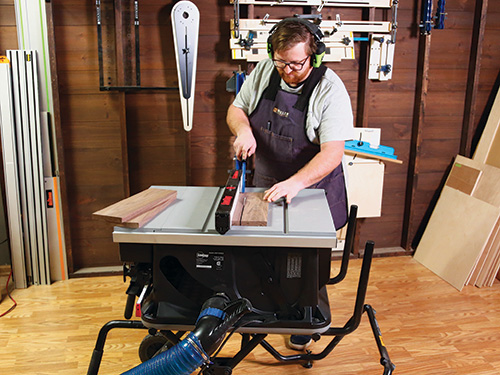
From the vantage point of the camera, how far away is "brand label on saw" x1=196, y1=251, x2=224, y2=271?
1356mm

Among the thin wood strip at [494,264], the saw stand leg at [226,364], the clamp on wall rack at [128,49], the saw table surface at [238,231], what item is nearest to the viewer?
the saw table surface at [238,231]

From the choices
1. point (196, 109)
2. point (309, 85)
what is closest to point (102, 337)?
point (309, 85)

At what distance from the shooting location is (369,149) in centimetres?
316

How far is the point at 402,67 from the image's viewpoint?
3314 mm

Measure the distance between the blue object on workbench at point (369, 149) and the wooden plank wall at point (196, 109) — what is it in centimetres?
20

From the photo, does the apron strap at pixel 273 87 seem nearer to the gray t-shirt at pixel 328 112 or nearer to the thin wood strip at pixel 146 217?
the gray t-shirt at pixel 328 112

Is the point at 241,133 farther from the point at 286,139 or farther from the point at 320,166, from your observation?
the point at 320,166

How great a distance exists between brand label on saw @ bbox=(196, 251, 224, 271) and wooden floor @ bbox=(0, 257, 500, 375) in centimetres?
109

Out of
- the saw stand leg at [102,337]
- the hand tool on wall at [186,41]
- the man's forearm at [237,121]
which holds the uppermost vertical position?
the hand tool on wall at [186,41]

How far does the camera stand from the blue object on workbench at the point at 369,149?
3146mm

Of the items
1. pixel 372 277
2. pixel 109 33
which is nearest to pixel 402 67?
pixel 372 277

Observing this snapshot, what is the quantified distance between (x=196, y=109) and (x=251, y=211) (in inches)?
71.1

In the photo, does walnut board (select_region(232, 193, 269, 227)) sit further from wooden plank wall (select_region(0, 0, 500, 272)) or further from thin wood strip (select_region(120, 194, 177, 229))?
wooden plank wall (select_region(0, 0, 500, 272))

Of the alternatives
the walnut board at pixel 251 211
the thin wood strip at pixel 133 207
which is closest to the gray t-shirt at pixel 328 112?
the walnut board at pixel 251 211
